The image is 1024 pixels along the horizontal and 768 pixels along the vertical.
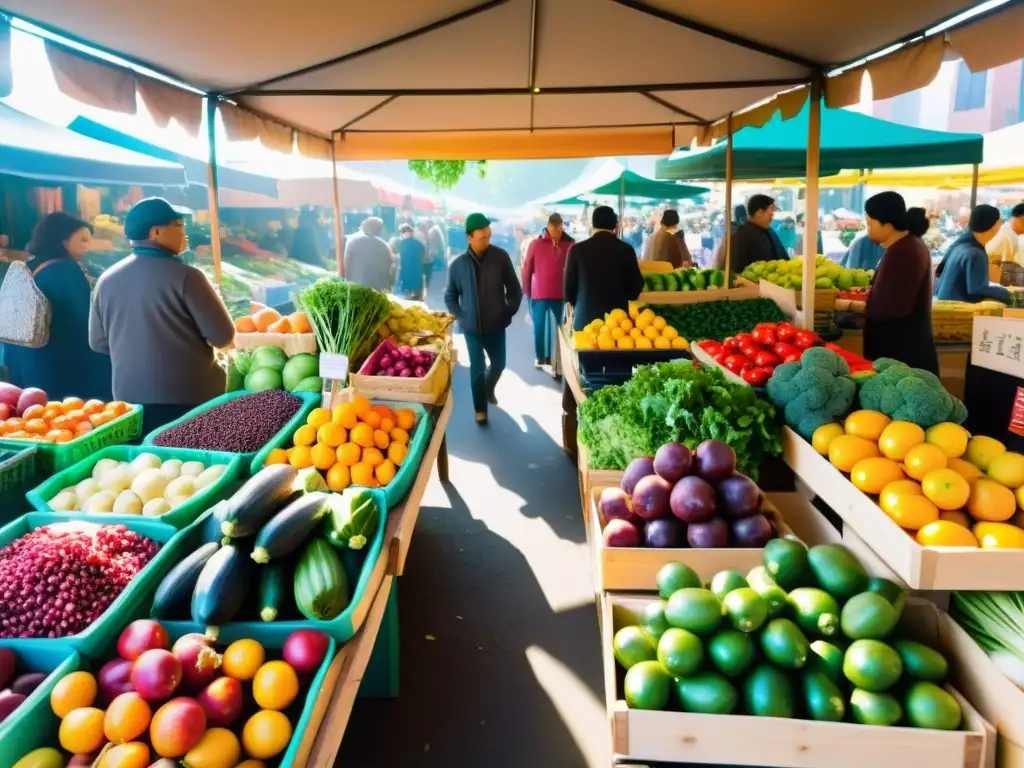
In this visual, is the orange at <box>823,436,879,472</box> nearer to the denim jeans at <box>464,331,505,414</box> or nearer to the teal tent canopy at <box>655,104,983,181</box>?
the denim jeans at <box>464,331,505,414</box>

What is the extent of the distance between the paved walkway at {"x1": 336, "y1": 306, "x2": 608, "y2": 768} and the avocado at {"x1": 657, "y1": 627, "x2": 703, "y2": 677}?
0.92 metres

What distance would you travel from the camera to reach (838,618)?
1.77 meters

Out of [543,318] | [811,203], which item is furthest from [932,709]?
[543,318]

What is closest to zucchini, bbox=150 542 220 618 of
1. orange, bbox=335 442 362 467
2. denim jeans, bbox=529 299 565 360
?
orange, bbox=335 442 362 467

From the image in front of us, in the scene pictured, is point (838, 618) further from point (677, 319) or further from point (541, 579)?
point (677, 319)

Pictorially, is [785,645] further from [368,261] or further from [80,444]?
[368,261]

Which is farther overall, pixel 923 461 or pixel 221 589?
pixel 923 461

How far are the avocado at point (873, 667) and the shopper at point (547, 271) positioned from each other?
20.6 ft

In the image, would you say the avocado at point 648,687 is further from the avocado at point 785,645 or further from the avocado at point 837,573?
the avocado at point 837,573

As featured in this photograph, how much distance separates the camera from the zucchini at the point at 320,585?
186 centimetres

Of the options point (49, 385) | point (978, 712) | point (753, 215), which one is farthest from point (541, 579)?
point (753, 215)

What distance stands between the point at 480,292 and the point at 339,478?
359cm

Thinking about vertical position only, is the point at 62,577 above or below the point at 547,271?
below

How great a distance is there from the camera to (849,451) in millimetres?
2195
